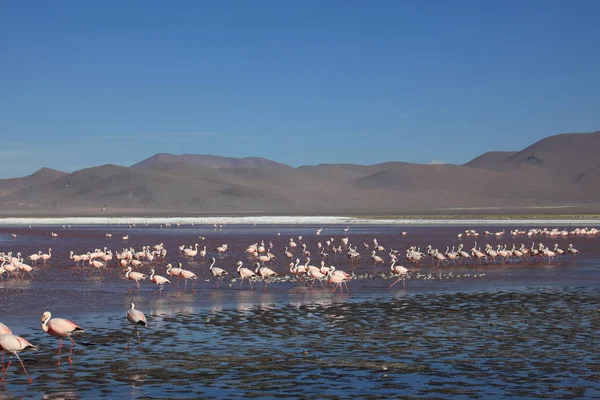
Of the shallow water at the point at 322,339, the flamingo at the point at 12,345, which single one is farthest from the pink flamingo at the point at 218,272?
the flamingo at the point at 12,345

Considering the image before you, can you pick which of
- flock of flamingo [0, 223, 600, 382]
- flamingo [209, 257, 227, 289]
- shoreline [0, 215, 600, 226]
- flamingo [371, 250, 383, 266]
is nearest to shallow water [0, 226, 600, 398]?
flamingo [209, 257, 227, 289]

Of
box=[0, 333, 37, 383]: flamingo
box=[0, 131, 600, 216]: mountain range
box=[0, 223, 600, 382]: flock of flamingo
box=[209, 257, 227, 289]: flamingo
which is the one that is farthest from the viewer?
box=[0, 131, 600, 216]: mountain range

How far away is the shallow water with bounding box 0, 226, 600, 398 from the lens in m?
10.5

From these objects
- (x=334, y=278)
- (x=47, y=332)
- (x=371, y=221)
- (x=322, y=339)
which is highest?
(x=371, y=221)

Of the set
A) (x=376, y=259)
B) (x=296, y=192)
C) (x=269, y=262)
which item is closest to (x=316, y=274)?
(x=376, y=259)

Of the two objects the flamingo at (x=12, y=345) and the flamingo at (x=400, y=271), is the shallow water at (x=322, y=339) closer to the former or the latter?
the flamingo at (x=400, y=271)

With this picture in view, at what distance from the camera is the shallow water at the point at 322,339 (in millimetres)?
10523

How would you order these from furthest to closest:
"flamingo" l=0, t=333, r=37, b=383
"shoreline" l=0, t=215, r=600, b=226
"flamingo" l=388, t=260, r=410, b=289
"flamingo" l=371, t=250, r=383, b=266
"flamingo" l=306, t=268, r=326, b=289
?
"shoreline" l=0, t=215, r=600, b=226 → "flamingo" l=371, t=250, r=383, b=266 → "flamingo" l=388, t=260, r=410, b=289 → "flamingo" l=306, t=268, r=326, b=289 → "flamingo" l=0, t=333, r=37, b=383

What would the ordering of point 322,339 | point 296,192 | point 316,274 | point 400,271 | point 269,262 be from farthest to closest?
point 296,192 → point 269,262 → point 400,271 → point 316,274 → point 322,339

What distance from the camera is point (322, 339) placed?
1377cm

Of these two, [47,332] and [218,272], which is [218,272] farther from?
[47,332]

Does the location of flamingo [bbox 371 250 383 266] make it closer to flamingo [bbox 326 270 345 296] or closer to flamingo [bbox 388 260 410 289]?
flamingo [bbox 388 260 410 289]

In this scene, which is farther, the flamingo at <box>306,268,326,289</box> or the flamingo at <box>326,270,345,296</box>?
the flamingo at <box>306,268,326,289</box>

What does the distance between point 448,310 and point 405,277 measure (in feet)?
23.3
